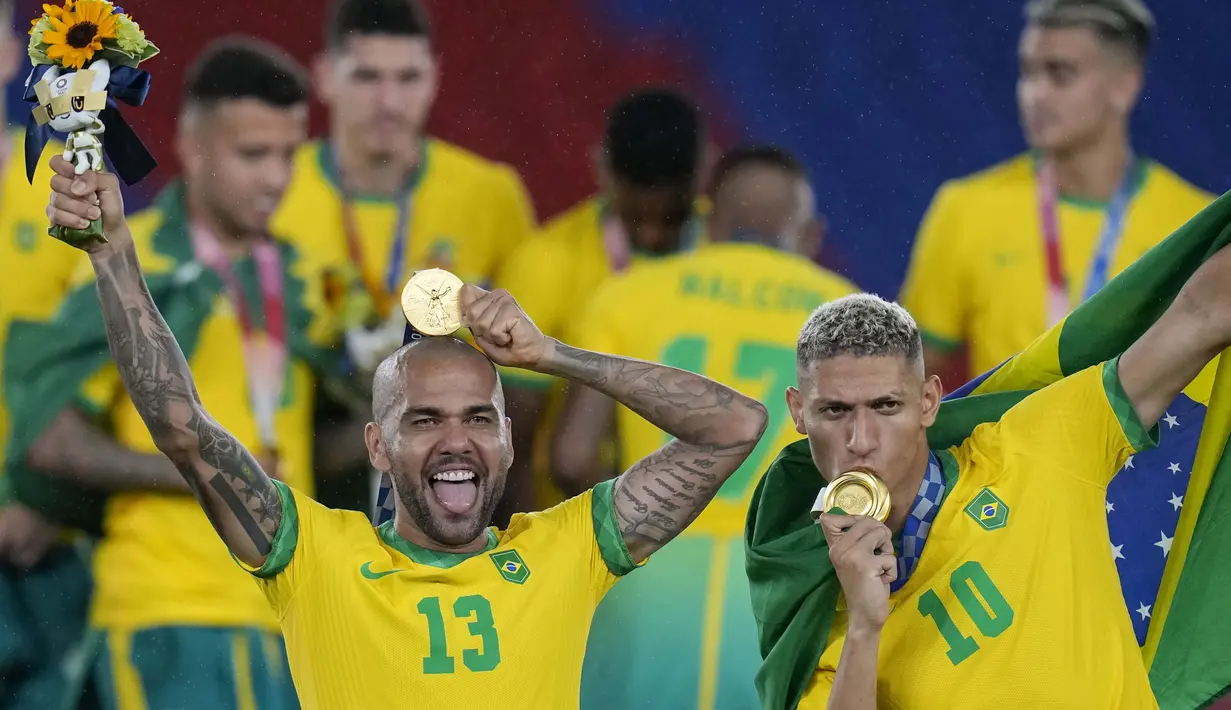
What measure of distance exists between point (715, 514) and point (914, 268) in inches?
51.2

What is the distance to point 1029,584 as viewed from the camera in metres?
2.82

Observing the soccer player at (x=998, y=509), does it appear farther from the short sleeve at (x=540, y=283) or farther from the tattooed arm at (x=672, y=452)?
the short sleeve at (x=540, y=283)

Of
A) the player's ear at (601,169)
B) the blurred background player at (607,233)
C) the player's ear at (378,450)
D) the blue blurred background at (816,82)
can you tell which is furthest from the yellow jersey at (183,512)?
the player's ear at (378,450)

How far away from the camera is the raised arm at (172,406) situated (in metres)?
2.83

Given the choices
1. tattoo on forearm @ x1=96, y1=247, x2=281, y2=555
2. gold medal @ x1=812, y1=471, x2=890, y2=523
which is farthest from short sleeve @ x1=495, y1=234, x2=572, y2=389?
gold medal @ x1=812, y1=471, x2=890, y2=523

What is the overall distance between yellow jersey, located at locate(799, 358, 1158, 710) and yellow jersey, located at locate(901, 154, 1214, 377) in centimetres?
263

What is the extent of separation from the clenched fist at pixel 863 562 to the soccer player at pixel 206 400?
2600mm

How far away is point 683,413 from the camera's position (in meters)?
3.07

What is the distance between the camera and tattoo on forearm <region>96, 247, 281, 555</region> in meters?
2.83

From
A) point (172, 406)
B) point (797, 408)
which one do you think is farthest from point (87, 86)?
point (797, 408)

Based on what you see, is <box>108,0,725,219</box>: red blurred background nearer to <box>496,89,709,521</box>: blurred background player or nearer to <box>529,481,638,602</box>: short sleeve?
<box>496,89,709,521</box>: blurred background player

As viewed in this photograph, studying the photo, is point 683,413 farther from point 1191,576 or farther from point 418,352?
point 1191,576

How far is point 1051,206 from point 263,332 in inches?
105

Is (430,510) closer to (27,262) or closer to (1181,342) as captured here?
(1181,342)
